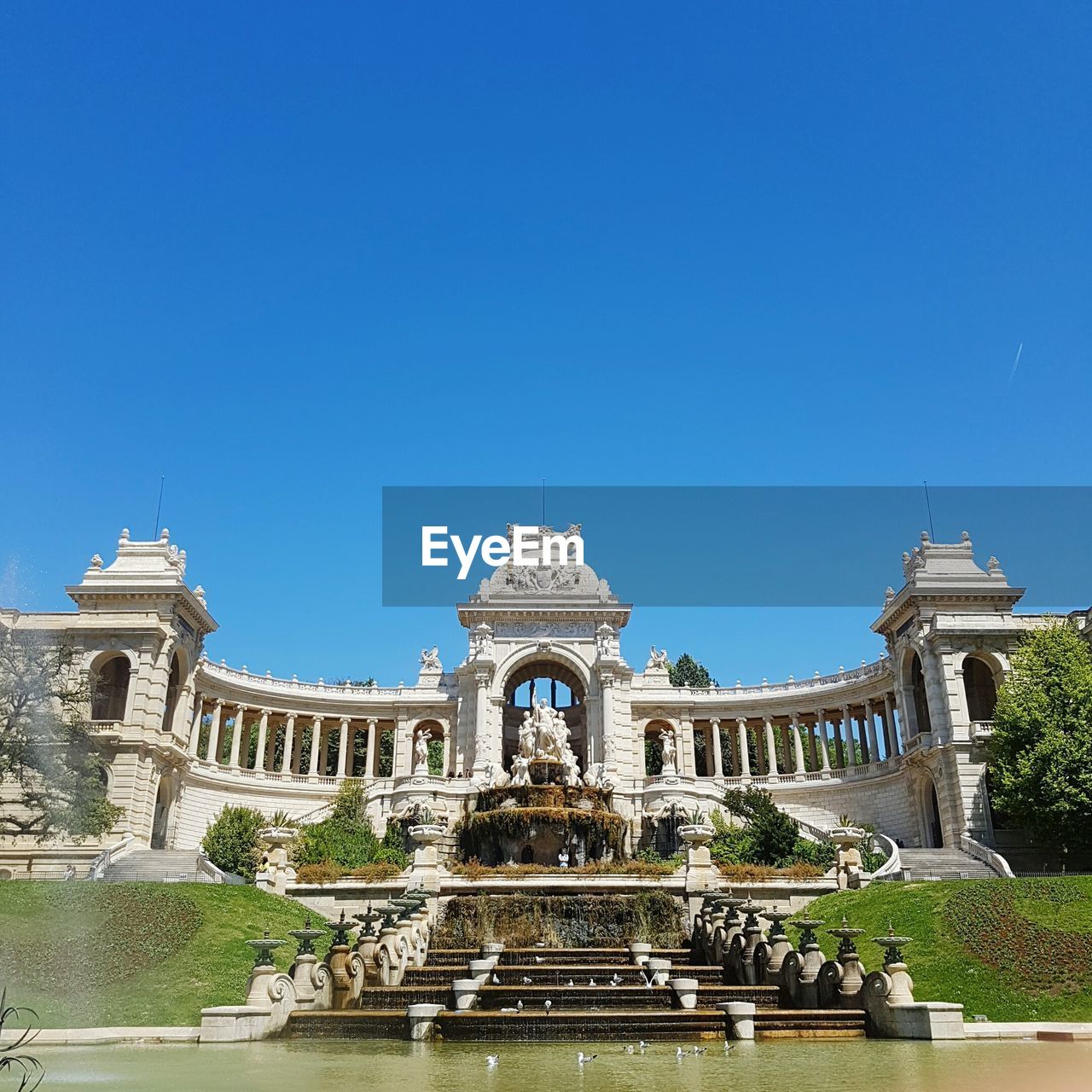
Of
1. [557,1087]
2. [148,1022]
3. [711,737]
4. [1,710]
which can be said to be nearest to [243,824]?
[1,710]

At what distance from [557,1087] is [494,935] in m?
19.5

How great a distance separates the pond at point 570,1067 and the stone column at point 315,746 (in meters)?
49.0

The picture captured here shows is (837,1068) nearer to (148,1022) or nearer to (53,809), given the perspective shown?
(148,1022)

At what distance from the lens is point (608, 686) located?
206 feet

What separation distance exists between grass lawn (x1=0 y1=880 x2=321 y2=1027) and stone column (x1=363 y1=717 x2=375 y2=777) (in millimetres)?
33081

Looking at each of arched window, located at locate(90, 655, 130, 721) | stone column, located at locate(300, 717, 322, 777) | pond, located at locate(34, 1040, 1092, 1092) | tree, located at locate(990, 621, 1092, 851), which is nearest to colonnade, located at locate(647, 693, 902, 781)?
tree, located at locate(990, 621, 1092, 851)

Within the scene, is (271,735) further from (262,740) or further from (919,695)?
(919,695)

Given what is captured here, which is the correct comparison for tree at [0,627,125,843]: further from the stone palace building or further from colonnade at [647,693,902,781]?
colonnade at [647,693,902,781]

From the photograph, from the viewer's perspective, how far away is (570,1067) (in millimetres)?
13148

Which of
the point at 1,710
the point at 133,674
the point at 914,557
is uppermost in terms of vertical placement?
the point at 914,557

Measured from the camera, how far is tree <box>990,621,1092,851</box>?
4041 centimetres

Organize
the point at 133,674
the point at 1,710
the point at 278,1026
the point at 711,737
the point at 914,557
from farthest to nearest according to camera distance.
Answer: the point at 711,737, the point at 914,557, the point at 133,674, the point at 1,710, the point at 278,1026

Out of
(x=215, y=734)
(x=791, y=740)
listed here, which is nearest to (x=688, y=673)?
(x=791, y=740)

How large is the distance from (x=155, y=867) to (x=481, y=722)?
24.5m
